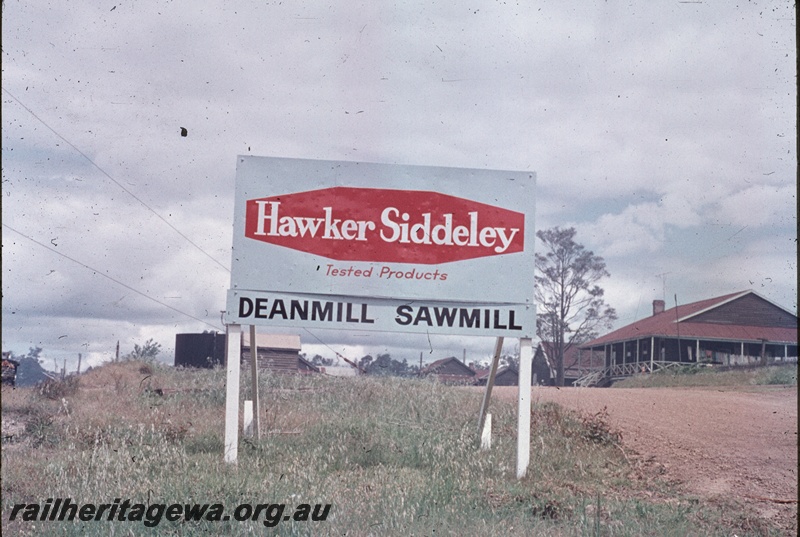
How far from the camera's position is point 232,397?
8875 mm

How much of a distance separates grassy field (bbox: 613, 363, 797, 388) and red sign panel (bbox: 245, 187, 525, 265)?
1566 cm

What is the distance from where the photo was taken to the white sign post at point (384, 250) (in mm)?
8938

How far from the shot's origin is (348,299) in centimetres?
896

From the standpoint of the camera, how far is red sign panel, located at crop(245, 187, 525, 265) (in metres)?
9.05

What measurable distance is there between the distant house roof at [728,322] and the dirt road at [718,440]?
2676 centimetres

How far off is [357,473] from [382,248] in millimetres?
2641

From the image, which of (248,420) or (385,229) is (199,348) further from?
(385,229)

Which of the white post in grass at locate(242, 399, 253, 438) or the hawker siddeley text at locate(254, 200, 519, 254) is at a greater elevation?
the hawker siddeley text at locate(254, 200, 519, 254)

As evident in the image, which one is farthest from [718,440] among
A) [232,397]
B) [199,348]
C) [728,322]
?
[728,322]

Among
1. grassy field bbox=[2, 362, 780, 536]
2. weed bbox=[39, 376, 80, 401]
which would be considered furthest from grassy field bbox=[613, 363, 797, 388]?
weed bbox=[39, 376, 80, 401]

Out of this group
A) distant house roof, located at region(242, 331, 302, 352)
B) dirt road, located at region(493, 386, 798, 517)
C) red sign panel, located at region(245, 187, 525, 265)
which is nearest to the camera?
dirt road, located at region(493, 386, 798, 517)

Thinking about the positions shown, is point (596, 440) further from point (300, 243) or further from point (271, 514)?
point (271, 514)

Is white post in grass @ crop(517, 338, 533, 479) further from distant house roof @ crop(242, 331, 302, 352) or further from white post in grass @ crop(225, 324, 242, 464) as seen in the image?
distant house roof @ crop(242, 331, 302, 352)

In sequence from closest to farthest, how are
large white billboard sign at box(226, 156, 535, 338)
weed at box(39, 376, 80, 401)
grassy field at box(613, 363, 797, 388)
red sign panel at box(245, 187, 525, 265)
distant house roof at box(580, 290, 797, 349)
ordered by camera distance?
large white billboard sign at box(226, 156, 535, 338) < red sign panel at box(245, 187, 525, 265) < weed at box(39, 376, 80, 401) < grassy field at box(613, 363, 797, 388) < distant house roof at box(580, 290, 797, 349)
